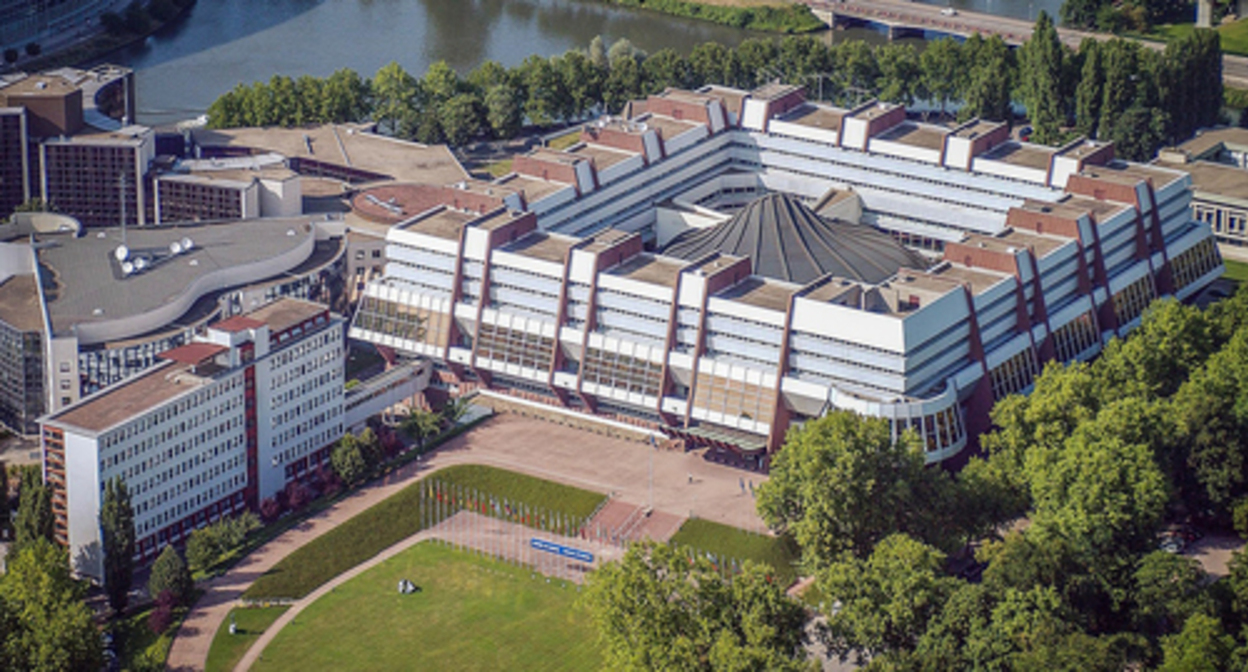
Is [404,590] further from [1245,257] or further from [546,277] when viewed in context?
[1245,257]

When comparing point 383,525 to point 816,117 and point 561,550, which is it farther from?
point 816,117

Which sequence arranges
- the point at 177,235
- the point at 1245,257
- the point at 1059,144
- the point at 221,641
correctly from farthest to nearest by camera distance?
the point at 1059,144, the point at 1245,257, the point at 177,235, the point at 221,641

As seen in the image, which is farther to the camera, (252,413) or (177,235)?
(177,235)

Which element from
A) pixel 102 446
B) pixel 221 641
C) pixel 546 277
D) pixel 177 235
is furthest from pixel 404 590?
pixel 177 235

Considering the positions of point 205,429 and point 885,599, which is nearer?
point 885,599

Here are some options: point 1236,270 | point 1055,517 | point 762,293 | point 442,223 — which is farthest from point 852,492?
point 1236,270

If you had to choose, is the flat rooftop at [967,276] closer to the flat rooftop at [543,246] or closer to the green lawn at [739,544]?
the green lawn at [739,544]
